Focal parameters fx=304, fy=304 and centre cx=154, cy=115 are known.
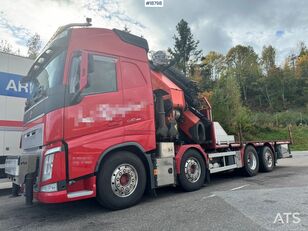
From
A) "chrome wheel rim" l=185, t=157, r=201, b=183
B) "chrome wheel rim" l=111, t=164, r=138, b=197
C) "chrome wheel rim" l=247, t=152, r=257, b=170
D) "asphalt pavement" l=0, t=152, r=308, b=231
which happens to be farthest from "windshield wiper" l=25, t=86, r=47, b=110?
"chrome wheel rim" l=247, t=152, r=257, b=170

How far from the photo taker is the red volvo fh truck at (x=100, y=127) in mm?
4895

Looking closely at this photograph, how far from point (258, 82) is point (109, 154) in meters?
54.3

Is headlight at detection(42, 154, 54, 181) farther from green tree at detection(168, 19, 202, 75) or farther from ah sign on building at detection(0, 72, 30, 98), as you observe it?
green tree at detection(168, 19, 202, 75)

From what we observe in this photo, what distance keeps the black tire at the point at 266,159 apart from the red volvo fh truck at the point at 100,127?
359cm

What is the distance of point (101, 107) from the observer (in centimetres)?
532

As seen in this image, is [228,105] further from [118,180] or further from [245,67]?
[245,67]

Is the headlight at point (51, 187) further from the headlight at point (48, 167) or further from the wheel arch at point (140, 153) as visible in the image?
the wheel arch at point (140, 153)

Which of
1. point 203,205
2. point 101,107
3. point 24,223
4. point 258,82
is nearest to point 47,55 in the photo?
point 101,107

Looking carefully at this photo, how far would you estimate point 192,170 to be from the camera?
278 inches

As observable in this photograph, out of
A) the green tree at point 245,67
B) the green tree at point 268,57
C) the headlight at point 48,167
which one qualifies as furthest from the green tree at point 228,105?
the green tree at point 268,57

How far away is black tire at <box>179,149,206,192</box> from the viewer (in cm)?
677

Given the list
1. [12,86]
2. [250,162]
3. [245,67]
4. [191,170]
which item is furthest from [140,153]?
[245,67]

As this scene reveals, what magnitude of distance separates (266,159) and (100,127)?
22.7 ft

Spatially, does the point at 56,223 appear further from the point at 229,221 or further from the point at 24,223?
the point at 229,221
